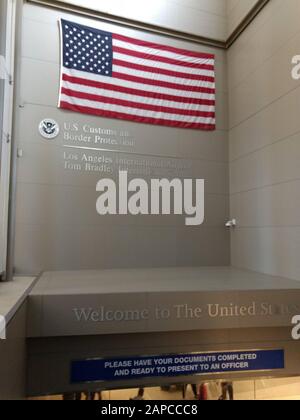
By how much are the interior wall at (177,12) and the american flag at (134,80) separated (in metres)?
0.32

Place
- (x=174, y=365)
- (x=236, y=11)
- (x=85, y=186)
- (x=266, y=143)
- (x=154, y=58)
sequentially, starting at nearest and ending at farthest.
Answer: (x=174, y=365), (x=266, y=143), (x=85, y=186), (x=154, y=58), (x=236, y=11)

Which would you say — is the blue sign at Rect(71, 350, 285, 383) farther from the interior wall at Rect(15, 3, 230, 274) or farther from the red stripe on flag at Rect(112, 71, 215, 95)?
the red stripe on flag at Rect(112, 71, 215, 95)

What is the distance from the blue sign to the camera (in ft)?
7.96

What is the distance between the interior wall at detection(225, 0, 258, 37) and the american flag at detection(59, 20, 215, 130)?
0.51m

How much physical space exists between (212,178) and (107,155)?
151 centimetres

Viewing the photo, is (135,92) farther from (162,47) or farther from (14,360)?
(14,360)

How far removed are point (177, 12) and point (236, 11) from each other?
0.82 m

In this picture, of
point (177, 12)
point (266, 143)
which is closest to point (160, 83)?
point (177, 12)

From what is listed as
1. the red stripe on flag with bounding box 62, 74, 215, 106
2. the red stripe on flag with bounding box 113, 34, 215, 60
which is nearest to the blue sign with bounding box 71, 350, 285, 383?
the red stripe on flag with bounding box 62, 74, 215, 106

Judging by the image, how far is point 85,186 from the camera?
390 cm

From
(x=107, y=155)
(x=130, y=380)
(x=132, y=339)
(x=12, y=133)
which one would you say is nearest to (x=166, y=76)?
(x=107, y=155)

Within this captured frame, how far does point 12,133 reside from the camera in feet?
10.8

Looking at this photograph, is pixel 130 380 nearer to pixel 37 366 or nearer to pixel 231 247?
pixel 37 366

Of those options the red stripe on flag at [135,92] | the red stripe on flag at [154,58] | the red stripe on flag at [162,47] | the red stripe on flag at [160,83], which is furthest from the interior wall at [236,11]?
the red stripe on flag at [135,92]
